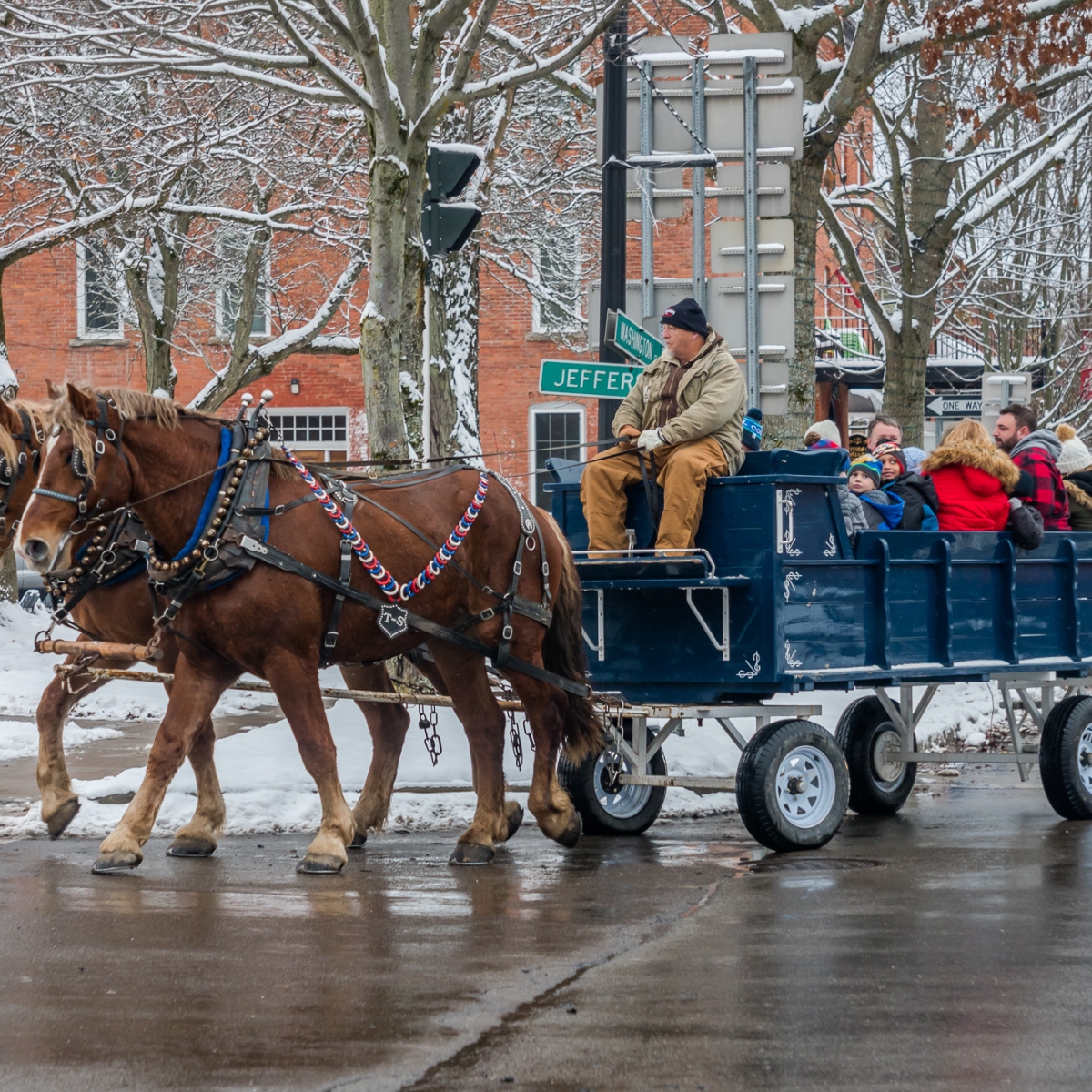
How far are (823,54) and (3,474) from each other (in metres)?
18.5

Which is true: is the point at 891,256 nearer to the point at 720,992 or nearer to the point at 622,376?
the point at 622,376

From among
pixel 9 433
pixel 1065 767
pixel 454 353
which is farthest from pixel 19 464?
pixel 454 353

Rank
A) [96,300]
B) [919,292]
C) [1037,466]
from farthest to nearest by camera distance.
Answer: [96,300]
[919,292]
[1037,466]

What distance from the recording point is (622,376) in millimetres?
10656

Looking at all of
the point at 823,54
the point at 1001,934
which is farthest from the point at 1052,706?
the point at 823,54

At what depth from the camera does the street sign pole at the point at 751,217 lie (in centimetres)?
1230

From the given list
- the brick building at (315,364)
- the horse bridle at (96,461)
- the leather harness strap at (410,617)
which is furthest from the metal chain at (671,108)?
the brick building at (315,364)

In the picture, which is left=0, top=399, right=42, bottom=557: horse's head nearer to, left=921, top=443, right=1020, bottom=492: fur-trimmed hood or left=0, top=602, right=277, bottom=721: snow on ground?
left=921, top=443, right=1020, bottom=492: fur-trimmed hood

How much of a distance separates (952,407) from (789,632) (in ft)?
55.4

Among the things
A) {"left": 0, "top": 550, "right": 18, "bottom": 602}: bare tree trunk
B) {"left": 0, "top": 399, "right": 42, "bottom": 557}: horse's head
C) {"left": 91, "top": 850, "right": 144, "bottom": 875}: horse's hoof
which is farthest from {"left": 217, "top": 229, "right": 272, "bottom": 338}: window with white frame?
{"left": 91, "top": 850, "right": 144, "bottom": 875}: horse's hoof

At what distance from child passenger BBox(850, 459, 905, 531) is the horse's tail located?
1.84m

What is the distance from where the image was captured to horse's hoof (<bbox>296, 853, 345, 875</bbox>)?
7.69 meters

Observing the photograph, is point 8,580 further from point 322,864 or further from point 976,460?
point 322,864

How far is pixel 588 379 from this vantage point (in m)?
10.5
